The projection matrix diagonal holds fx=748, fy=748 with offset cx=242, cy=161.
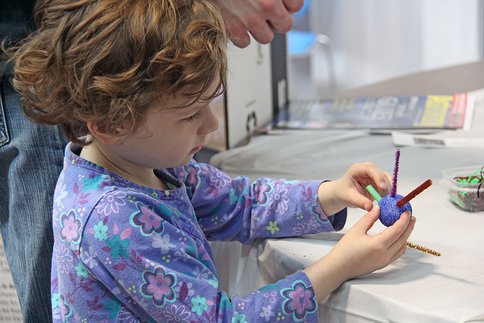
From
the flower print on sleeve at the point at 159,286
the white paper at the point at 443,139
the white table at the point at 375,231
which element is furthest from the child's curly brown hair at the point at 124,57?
the white paper at the point at 443,139

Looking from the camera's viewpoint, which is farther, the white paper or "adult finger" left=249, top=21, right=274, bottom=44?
the white paper

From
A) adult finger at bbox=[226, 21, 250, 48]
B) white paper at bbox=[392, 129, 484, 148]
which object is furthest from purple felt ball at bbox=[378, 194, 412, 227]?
white paper at bbox=[392, 129, 484, 148]

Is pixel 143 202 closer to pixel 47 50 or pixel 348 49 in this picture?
pixel 47 50

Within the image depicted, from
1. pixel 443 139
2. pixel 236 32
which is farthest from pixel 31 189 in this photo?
pixel 443 139

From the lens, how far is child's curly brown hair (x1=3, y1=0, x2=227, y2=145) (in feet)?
2.33

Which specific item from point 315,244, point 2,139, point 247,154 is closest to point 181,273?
point 315,244

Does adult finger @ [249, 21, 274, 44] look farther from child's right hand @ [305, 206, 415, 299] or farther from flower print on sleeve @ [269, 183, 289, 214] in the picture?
child's right hand @ [305, 206, 415, 299]

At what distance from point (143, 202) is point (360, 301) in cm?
24

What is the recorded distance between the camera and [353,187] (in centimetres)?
90

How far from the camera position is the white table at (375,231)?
2.29 ft

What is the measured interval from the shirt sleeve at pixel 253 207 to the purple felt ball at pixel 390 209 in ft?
0.39

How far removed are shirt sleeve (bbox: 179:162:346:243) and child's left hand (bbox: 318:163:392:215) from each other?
0.01 m

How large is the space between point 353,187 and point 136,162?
268mm

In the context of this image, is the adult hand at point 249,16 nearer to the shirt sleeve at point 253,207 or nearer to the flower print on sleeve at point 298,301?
the shirt sleeve at point 253,207
